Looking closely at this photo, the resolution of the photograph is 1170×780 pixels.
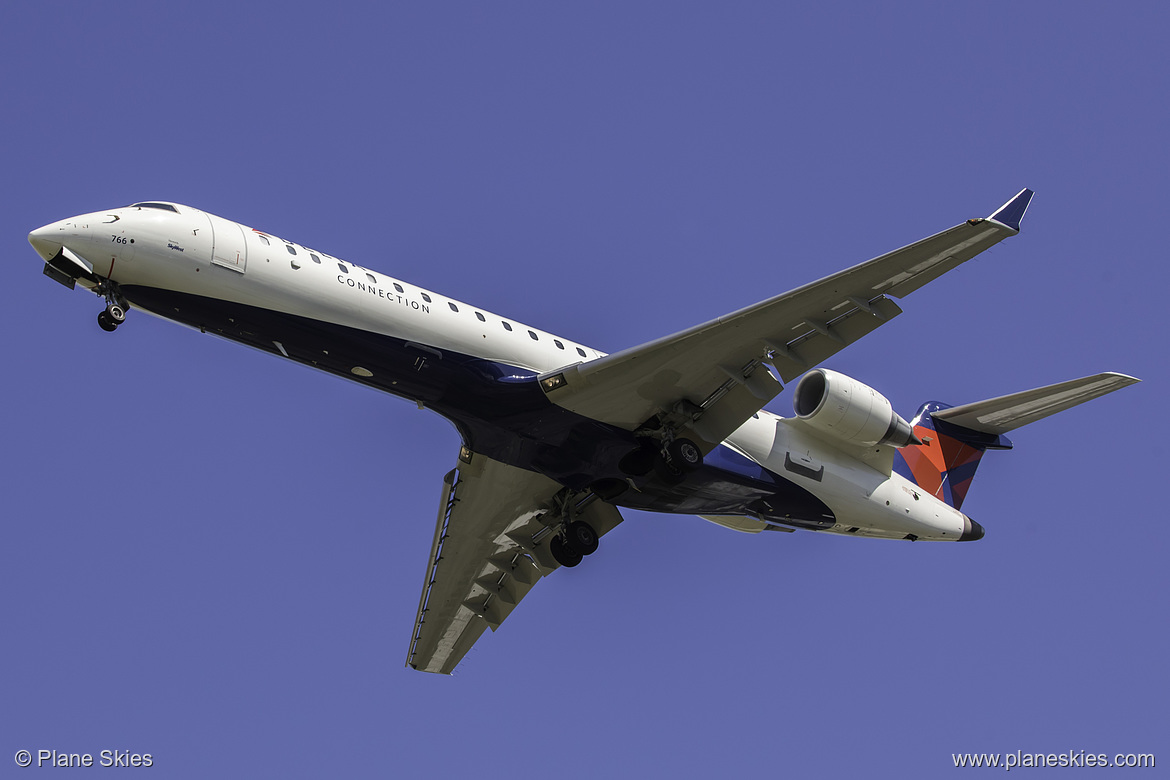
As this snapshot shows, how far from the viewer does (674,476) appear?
63.7ft

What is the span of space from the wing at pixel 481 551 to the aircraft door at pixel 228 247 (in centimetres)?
554

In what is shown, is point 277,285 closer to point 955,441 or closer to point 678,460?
point 678,460

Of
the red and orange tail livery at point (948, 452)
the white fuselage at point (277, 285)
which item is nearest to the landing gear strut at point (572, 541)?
the white fuselage at point (277, 285)

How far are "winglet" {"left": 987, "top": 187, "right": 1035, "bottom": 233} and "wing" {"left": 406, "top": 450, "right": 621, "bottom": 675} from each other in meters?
9.03

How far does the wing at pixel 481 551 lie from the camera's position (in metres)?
21.6

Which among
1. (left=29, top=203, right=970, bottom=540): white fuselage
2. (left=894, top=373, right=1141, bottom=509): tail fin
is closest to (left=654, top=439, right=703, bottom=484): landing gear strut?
(left=29, top=203, right=970, bottom=540): white fuselage

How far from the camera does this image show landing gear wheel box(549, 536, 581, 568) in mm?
21594

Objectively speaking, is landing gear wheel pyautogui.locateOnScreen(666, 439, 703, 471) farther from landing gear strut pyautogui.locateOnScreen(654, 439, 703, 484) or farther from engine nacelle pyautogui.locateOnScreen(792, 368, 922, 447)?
engine nacelle pyautogui.locateOnScreen(792, 368, 922, 447)

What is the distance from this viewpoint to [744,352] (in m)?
18.4

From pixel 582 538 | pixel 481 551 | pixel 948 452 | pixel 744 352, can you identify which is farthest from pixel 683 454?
pixel 948 452

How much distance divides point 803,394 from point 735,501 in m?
2.24

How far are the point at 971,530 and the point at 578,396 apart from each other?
922 cm

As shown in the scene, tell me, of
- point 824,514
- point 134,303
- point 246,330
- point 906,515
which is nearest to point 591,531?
point 824,514

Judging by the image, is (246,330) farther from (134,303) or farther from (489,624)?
(489,624)
